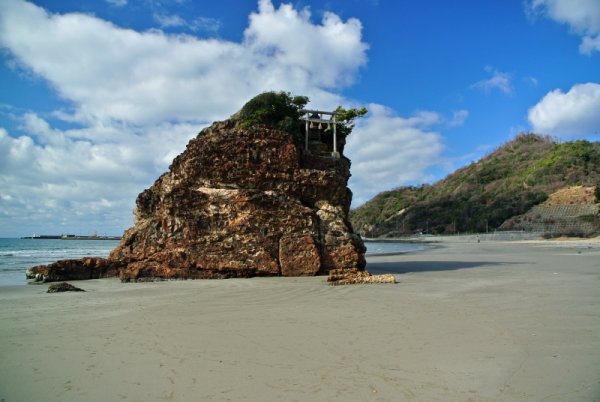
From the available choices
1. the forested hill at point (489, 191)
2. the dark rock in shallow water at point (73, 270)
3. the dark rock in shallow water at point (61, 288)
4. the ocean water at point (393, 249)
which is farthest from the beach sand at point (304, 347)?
the forested hill at point (489, 191)

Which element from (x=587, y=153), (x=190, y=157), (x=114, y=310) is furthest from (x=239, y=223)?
(x=587, y=153)

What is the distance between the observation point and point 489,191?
90000 mm

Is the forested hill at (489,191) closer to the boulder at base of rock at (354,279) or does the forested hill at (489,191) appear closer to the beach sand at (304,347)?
the boulder at base of rock at (354,279)

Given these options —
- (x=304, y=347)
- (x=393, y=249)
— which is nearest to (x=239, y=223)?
(x=304, y=347)

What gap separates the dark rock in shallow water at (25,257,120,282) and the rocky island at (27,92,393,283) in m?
0.03

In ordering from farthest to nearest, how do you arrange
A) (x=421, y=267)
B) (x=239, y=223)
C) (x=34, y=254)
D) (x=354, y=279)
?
(x=34, y=254) → (x=421, y=267) → (x=239, y=223) → (x=354, y=279)

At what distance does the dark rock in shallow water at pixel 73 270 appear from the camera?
1384 centimetres

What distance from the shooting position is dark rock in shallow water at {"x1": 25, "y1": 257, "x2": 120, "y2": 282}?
13.8 meters

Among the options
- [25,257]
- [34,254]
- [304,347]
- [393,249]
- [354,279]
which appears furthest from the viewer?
[393,249]

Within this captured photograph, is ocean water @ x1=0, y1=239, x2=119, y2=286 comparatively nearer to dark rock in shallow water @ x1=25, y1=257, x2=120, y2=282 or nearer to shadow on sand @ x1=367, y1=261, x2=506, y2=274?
dark rock in shallow water @ x1=25, y1=257, x2=120, y2=282

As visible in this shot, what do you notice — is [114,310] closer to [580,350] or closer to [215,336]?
[215,336]

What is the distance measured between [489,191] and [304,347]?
3752 inches

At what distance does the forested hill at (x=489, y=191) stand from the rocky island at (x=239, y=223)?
6719 cm

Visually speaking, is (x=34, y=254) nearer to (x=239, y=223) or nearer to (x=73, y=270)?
(x=73, y=270)
